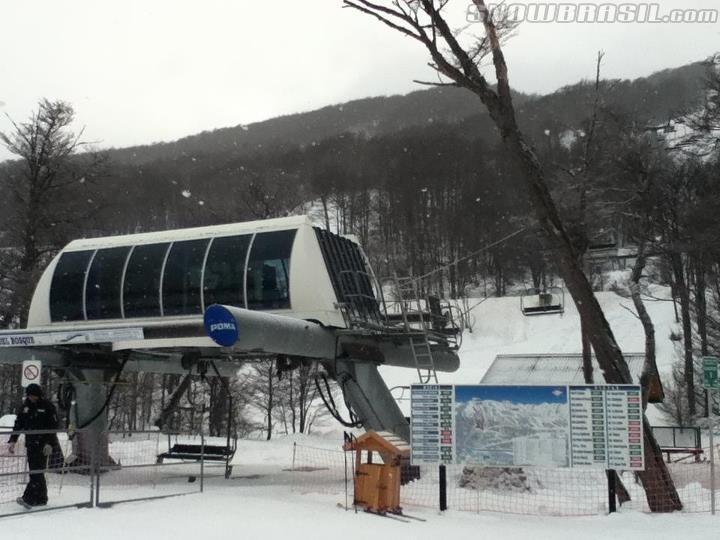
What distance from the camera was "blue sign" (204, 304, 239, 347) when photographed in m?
10.2

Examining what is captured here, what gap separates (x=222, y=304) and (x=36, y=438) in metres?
4.31

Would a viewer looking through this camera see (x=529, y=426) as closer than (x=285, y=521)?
No

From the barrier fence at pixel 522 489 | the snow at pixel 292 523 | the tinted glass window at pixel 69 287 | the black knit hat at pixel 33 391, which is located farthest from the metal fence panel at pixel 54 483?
the barrier fence at pixel 522 489

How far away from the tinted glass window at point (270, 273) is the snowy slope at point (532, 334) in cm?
2559

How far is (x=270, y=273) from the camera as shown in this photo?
13539 millimetres

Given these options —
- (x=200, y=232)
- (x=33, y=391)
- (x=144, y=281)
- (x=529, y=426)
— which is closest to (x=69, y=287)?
(x=144, y=281)

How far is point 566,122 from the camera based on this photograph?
71312mm

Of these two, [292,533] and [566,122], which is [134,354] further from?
[566,122]

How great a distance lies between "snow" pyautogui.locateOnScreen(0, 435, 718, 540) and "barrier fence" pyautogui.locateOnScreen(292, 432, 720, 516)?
102cm

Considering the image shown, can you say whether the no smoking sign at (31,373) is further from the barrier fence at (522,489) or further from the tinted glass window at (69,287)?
the barrier fence at (522,489)

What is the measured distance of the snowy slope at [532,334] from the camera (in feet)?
132

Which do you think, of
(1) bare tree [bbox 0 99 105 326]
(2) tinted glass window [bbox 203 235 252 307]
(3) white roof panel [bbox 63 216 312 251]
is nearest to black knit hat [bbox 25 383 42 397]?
(2) tinted glass window [bbox 203 235 252 307]

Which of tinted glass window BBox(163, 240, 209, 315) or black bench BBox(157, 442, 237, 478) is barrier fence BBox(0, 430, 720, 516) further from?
tinted glass window BBox(163, 240, 209, 315)

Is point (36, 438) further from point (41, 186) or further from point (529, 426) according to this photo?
point (41, 186)
